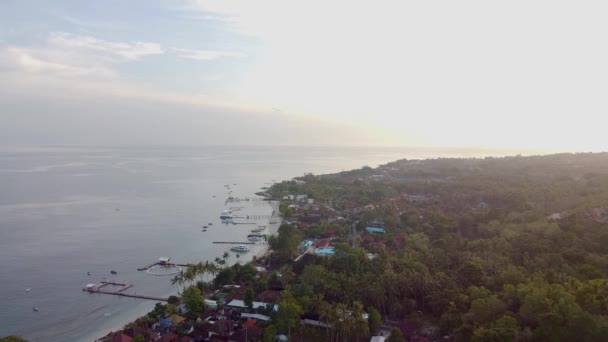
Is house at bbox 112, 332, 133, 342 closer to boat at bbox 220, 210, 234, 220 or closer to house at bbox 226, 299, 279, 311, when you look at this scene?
house at bbox 226, 299, 279, 311

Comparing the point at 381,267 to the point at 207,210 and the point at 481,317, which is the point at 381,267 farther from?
the point at 207,210

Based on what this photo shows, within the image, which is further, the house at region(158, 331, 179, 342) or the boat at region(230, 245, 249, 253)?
the boat at region(230, 245, 249, 253)

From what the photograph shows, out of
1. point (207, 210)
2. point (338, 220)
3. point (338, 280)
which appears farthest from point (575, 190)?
point (207, 210)

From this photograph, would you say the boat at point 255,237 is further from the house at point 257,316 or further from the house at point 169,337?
the house at point 169,337

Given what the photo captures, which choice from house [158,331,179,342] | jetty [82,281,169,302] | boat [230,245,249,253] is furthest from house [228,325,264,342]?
boat [230,245,249,253]

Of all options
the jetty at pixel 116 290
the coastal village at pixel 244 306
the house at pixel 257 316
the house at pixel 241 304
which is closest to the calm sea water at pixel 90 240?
the jetty at pixel 116 290

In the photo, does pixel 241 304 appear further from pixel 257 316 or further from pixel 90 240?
pixel 90 240
